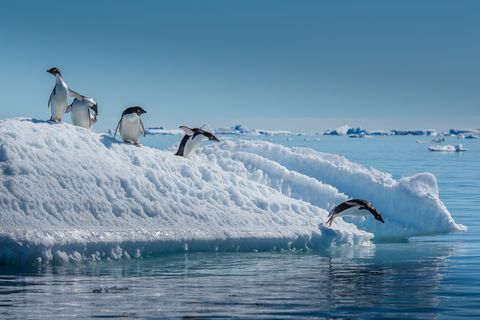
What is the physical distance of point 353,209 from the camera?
2061 cm

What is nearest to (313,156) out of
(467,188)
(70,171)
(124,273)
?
(70,171)

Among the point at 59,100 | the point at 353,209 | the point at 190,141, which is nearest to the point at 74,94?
the point at 59,100

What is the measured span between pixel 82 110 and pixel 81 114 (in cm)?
11

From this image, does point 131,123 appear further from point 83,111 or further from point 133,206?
point 133,206

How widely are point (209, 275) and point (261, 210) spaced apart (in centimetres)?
492

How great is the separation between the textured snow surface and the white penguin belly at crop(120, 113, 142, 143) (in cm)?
57

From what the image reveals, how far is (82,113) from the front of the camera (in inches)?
818

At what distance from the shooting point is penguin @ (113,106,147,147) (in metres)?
20.5

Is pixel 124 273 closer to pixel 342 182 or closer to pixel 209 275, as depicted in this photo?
pixel 209 275

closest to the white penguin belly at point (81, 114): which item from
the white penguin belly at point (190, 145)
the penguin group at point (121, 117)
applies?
the penguin group at point (121, 117)

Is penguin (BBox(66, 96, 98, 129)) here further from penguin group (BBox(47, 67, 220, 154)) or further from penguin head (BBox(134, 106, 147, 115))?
penguin head (BBox(134, 106, 147, 115))

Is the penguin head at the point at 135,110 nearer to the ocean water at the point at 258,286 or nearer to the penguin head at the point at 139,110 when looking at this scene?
the penguin head at the point at 139,110

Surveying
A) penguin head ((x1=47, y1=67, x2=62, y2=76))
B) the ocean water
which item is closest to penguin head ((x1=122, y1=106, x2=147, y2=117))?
penguin head ((x1=47, y1=67, x2=62, y2=76))

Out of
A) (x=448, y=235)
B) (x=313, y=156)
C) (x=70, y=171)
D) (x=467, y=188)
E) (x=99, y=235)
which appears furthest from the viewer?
(x=467, y=188)
